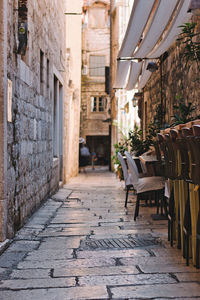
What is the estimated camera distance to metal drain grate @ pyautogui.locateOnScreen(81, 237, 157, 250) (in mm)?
4441

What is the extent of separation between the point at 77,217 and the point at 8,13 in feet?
10.3

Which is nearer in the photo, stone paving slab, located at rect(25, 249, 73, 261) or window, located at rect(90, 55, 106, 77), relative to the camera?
stone paving slab, located at rect(25, 249, 73, 261)

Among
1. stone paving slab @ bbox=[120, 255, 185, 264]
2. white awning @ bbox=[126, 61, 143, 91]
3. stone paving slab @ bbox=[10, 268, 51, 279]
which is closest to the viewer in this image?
stone paving slab @ bbox=[10, 268, 51, 279]

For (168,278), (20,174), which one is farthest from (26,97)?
(168,278)

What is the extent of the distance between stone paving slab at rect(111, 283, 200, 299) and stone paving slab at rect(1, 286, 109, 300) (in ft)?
0.35

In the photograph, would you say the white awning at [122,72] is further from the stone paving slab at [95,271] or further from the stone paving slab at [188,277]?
the stone paving slab at [188,277]

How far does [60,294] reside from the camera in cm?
298

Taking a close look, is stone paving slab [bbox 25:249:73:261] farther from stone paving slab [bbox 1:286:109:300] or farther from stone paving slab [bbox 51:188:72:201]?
stone paving slab [bbox 51:188:72:201]

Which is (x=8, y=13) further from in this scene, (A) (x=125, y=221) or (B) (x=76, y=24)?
(B) (x=76, y=24)

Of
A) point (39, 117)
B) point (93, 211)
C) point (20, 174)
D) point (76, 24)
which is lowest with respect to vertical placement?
point (93, 211)

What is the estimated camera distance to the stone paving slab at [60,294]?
2910 mm

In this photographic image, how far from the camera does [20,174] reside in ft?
18.1

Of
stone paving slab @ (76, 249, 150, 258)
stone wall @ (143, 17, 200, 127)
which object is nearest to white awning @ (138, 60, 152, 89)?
stone wall @ (143, 17, 200, 127)

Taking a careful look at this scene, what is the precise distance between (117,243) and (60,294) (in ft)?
5.53
